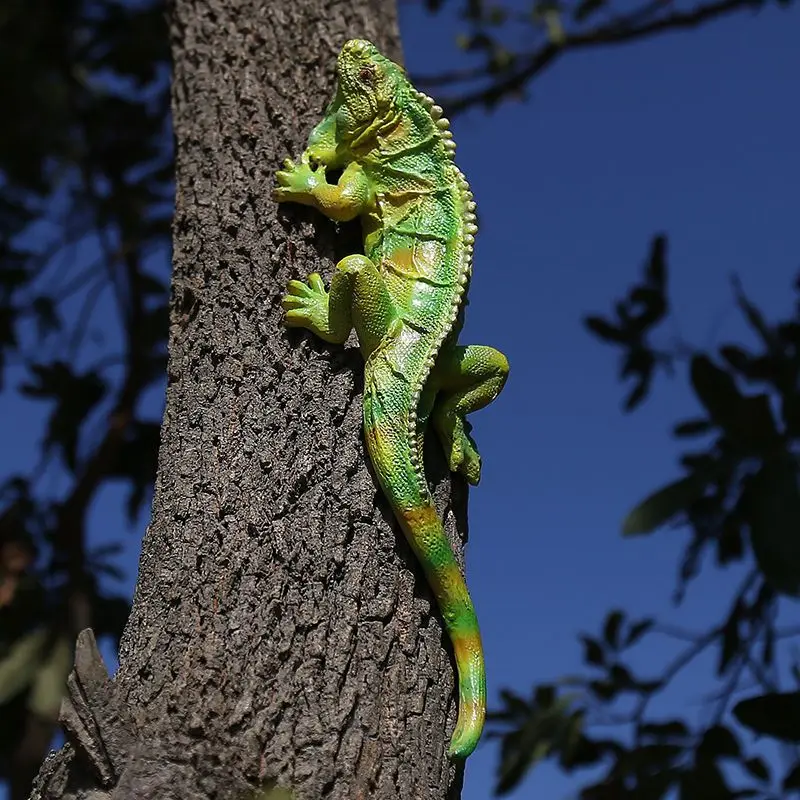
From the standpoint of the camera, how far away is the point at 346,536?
7.86 feet

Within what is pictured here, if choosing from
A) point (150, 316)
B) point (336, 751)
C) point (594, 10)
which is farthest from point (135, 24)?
point (336, 751)

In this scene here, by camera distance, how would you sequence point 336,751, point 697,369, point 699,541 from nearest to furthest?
point 336,751, point 697,369, point 699,541

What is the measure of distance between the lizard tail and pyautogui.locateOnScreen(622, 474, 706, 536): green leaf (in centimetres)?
123

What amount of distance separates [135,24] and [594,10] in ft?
7.98

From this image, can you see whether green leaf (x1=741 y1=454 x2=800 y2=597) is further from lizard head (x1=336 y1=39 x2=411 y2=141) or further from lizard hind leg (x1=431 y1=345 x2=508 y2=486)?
lizard head (x1=336 y1=39 x2=411 y2=141)

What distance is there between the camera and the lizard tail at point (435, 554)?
2381 mm

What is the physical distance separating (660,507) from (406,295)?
53.7 inches

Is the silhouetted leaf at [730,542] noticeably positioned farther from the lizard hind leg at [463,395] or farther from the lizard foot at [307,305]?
the lizard foot at [307,305]

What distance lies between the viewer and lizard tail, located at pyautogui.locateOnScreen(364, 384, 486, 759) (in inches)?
93.7

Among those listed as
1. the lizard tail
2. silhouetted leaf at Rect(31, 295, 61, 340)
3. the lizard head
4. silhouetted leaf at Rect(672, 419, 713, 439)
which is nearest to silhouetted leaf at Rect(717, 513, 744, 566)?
silhouetted leaf at Rect(672, 419, 713, 439)

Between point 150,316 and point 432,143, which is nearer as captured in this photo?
point 432,143

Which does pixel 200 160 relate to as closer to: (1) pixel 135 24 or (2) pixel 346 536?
(2) pixel 346 536

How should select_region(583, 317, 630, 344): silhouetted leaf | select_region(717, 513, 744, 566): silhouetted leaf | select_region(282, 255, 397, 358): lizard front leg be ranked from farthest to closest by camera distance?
select_region(583, 317, 630, 344): silhouetted leaf < select_region(717, 513, 744, 566): silhouetted leaf < select_region(282, 255, 397, 358): lizard front leg

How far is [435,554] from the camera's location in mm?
2396
